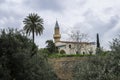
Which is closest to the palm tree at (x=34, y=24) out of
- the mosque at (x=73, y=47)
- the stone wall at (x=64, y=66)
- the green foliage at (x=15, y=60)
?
the mosque at (x=73, y=47)

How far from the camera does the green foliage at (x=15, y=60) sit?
23567 mm

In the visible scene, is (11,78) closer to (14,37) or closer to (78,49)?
(14,37)

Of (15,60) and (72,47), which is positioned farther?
(72,47)

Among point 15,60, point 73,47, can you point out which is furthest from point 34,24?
point 15,60

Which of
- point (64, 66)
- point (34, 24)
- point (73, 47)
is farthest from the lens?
point (73, 47)

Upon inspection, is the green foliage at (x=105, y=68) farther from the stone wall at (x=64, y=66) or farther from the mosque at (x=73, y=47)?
the mosque at (x=73, y=47)

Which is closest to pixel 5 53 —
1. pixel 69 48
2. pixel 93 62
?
pixel 93 62

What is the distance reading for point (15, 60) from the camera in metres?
24.0

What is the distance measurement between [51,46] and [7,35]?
54847 mm

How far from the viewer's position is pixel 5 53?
78.7 feet

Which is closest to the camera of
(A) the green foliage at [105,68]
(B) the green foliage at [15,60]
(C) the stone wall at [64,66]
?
(A) the green foliage at [105,68]

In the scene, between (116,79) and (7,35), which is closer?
(116,79)

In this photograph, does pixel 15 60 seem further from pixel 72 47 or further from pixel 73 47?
pixel 72 47

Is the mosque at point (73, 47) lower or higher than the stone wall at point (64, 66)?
higher
